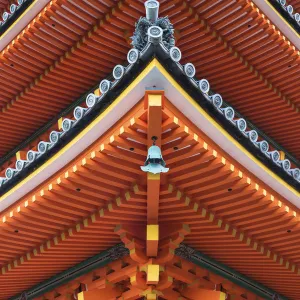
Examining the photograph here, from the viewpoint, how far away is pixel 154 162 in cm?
521

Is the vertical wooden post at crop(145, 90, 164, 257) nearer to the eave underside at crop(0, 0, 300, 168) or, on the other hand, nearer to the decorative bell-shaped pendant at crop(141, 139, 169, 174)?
the decorative bell-shaped pendant at crop(141, 139, 169, 174)

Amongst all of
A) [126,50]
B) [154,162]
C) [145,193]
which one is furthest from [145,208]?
[126,50]

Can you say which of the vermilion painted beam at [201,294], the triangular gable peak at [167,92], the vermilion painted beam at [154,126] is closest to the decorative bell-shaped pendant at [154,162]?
the vermilion painted beam at [154,126]

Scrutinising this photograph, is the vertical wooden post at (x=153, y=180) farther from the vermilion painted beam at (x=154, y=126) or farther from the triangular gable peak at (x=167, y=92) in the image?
the triangular gable peak at (x=167, y=92)

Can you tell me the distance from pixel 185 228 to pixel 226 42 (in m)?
3.05

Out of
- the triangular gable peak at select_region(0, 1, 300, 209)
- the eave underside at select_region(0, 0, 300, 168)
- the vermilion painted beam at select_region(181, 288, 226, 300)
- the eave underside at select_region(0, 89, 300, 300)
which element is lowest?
the vermilion painted beam at select_region(181, 288, 226, 300)

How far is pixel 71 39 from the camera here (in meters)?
7.98

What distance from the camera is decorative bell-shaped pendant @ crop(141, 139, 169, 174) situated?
5.18m

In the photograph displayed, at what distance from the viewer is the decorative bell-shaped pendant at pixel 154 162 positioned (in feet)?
17.0

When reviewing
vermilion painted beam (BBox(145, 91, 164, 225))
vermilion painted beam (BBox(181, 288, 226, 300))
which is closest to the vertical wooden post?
vermilion painted beam (BBox(145, 91, 164, 225))

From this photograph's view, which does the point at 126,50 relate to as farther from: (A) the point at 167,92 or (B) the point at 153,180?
(B) the point at 153,180

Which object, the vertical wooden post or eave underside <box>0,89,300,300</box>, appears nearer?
the vertical wooden post

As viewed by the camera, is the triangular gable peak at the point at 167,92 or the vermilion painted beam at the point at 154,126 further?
the triangular gable peak at the point at 167,92

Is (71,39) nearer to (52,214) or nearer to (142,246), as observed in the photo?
(52,214)
